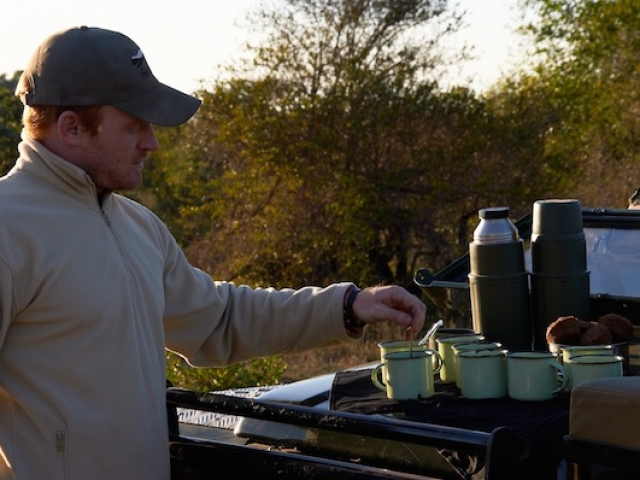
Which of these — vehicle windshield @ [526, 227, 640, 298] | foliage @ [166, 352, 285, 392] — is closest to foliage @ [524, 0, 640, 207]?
foliage @ [166, 352, 285, 392]

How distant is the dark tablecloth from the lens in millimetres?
2564

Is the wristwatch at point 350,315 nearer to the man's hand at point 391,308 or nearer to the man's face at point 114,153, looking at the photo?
the man's hand at point 391,308

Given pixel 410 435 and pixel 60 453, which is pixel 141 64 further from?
pixel 410 435

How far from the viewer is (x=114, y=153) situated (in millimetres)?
2768

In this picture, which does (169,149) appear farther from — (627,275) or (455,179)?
(627,275)

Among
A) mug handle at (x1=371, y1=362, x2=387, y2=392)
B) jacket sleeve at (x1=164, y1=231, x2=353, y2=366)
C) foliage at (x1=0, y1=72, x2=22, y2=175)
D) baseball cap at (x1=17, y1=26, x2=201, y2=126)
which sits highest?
foliage at (x1=0, y1=72, x2=22, y2=175)

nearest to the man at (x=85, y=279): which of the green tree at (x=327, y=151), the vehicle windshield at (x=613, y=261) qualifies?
the vehicle windshield at (x=613, y=261)

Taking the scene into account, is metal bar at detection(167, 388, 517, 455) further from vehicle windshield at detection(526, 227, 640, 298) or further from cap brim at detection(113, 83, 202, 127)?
vehicle windshield at detection(526, 227, 640, 298)

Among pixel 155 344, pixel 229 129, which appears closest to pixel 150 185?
pixel 229 129

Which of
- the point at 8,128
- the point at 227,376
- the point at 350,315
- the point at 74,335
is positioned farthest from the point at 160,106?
the point at 8,128

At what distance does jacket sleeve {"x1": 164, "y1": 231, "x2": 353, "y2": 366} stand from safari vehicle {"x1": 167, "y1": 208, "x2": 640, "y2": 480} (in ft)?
0.61

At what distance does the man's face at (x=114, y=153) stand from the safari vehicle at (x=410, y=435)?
1.74 feet

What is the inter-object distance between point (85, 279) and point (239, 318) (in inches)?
24.8

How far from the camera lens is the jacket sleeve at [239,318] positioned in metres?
3.09
